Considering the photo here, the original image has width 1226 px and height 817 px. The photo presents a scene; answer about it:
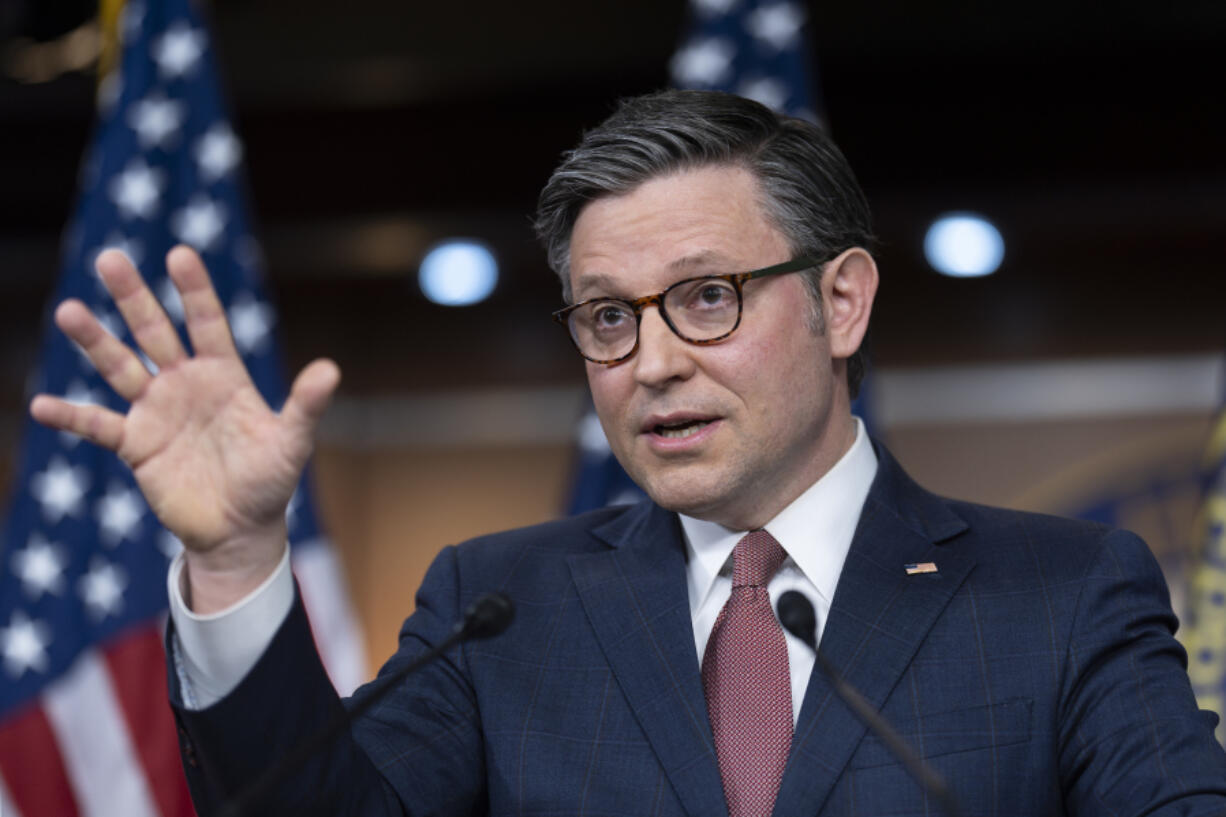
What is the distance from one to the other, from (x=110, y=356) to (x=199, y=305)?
3.9 inches

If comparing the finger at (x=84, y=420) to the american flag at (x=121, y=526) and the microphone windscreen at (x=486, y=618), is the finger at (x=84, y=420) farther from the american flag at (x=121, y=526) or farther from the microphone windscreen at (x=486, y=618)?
the american flag at (x=121, y=526)

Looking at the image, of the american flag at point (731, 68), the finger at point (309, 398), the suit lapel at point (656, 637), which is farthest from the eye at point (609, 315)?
the american flag at point (731, 68)

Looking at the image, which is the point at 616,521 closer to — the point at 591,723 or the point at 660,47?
the point at 591,723

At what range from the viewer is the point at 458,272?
17.7ft

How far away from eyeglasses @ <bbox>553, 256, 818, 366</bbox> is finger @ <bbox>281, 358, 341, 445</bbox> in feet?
1.53

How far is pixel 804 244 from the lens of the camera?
163 cm

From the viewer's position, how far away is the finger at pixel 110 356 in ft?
3.88

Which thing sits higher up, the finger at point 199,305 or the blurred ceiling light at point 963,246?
the finger at point 199,305

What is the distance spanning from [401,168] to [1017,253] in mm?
2434

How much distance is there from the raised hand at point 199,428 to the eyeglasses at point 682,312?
18.7 inches

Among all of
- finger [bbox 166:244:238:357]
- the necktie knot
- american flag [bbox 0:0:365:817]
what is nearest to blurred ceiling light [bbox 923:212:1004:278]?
american flag [bbox 0:0:365:817]

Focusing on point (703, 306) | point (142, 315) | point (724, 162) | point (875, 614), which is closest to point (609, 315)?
point (703, 306)

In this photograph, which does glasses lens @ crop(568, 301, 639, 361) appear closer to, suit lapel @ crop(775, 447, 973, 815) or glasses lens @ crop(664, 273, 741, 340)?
glasses lens @ crop(664, 273, 741, 340)

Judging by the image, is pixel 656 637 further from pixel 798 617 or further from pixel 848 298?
pixel 848 298
